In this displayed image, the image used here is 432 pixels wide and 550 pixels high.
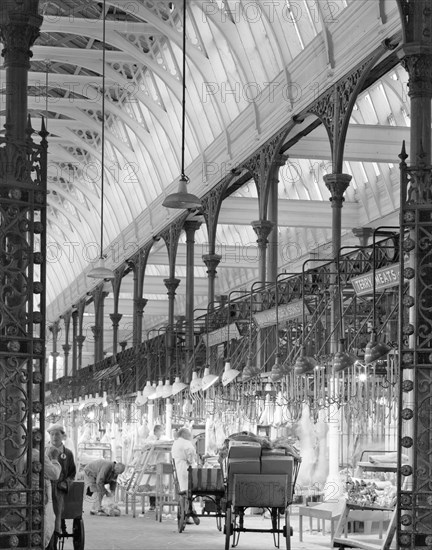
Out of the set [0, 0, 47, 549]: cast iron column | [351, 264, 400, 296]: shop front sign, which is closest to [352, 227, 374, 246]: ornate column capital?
[351, 264, 400, 296]: shop front sign

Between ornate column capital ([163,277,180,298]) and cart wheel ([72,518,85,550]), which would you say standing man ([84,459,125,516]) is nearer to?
cart wheel ([72,518,85,550])

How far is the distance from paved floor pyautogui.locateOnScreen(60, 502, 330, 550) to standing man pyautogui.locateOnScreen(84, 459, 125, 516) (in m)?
0.54

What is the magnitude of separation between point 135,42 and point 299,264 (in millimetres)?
10046

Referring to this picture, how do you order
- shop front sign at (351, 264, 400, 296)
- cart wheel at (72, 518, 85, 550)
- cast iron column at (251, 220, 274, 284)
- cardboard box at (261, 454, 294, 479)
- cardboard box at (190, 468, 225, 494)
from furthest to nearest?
cast iron column at (251, 220, 274, 284) → cardboard box at (190, 468, 225, 494) → cardboard box at (261, 454, 294, 479) → cart wheel at (72, 518, 85, 550) → shop front sign at (351, 264, 400, 296)

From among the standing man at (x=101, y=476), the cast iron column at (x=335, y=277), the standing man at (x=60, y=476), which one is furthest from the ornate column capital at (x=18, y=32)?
the standing man at (x=101, y=476)

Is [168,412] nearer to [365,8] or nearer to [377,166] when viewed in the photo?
[377,166]

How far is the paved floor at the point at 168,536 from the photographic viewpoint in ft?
61.4

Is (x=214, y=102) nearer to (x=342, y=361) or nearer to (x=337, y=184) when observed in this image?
(x=337, y=184)

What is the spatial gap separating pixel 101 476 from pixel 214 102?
429 inches

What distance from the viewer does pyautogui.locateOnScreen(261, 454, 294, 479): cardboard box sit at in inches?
661

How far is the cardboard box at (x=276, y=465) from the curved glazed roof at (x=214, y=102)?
7.07 metres

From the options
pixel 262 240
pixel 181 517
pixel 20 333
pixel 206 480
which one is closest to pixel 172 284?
pixel 262 240

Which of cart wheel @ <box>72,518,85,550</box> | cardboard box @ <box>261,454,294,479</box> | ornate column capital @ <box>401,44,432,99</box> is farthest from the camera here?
cardboard box @ <box>261,454,294,479</box>

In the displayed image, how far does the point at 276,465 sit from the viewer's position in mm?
16844
